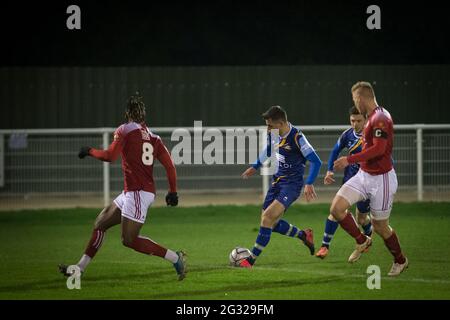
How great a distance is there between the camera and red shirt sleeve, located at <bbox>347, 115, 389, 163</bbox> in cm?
1101

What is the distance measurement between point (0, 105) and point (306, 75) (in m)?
7.28

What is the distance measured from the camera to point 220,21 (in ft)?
80.1

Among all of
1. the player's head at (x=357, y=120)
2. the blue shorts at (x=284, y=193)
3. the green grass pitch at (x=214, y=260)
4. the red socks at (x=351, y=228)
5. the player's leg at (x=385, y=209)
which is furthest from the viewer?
the player's head at (x=357, y=120)

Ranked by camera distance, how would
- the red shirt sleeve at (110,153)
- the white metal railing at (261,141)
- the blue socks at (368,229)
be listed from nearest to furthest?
the red shirt sleeve at (110,153) → the blue socks at (368,229) → the white metal railing at (261,141)

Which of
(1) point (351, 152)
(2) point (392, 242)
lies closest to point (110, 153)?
(2) point (392, 242)

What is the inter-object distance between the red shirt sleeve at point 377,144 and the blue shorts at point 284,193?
1.71 m

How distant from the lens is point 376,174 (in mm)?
11297

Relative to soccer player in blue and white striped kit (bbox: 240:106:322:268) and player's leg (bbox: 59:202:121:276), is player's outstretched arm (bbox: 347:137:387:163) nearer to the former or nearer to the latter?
soccer player in blue and white striped kit (bbox: 240:106:322:268)

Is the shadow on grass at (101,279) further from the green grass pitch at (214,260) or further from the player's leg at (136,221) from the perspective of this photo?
the player's leg at (136,221)

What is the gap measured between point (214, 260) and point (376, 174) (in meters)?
3.00

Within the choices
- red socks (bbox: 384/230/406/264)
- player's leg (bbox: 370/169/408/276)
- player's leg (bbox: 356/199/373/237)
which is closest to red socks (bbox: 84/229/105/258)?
player's leg (bbox: 370/169/408/276)

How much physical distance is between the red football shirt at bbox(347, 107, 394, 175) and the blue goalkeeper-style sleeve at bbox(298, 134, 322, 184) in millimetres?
957

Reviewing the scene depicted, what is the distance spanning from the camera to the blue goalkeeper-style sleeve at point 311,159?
12203mm

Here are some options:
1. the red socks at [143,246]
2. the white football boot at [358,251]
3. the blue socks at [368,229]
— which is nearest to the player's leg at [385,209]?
the white football boot at [358,251]
